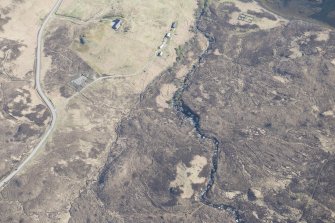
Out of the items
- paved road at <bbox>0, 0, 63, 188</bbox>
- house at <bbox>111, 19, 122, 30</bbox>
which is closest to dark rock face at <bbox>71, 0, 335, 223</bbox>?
paved road at <bbox>0, 0, 63, 188</bbox>

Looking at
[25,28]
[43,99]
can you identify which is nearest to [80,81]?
[43,99]

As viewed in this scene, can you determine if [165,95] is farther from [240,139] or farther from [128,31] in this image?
[128,31]

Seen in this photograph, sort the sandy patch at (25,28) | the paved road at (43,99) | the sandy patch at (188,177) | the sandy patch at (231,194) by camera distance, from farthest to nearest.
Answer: the sandy patch at (25,28) → the paved road at (43,99) → the sandy patch at (188,177) → the sandy patch at (231,194)

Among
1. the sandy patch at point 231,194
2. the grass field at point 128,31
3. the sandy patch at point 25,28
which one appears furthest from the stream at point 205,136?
the sandy patch at point 25,28

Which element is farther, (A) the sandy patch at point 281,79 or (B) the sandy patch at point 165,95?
(B) the sandy patch at point 165,95

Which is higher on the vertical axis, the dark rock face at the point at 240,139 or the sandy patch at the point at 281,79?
the sandy patch at the point at 281,79

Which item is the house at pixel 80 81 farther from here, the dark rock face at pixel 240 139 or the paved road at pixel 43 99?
the dark rock face at pixel 240 139

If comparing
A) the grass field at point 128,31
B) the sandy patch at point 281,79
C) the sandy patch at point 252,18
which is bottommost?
the grass field at point 128,31

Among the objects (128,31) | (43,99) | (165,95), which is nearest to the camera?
(43,99)

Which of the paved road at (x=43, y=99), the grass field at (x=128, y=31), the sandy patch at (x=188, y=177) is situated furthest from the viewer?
the grass field at (x=128, y=31)

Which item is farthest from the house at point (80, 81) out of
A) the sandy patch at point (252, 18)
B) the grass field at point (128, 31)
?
the sandy patch at point (252, 18)
